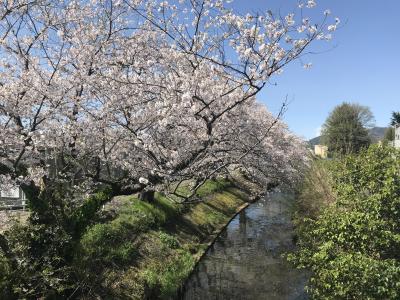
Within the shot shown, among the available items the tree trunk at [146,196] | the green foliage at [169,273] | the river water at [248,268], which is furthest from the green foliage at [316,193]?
the tree trunk at [146,196]

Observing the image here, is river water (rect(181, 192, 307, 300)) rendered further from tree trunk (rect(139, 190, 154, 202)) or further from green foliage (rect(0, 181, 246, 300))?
tree trunk (rect(139, 190, 154, 202))

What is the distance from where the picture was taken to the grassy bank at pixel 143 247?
49.2 feet

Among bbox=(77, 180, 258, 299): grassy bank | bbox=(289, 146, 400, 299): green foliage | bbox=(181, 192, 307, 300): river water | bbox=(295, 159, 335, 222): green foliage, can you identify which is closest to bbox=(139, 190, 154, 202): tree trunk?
bbox=(77, 180, 258, 299): grassy bank

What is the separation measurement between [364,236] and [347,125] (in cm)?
6944

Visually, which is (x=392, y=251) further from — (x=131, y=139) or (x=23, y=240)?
(x=23, y=240)

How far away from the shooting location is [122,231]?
18.6 m

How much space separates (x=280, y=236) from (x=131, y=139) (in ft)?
61.7

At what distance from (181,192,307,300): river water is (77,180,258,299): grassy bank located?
795 millimetres

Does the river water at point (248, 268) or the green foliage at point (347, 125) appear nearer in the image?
the river water at point (248, 268)

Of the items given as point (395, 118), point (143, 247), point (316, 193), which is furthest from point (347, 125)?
point (143, 247)

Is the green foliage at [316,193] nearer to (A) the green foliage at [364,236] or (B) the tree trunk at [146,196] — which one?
(A) the green foliage at [364,236]

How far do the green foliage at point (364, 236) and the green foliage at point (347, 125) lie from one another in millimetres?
64918

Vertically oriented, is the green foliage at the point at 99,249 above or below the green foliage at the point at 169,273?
above

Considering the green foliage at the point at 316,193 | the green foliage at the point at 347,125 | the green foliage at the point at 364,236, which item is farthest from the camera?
the green foliage at the point at 347,125
